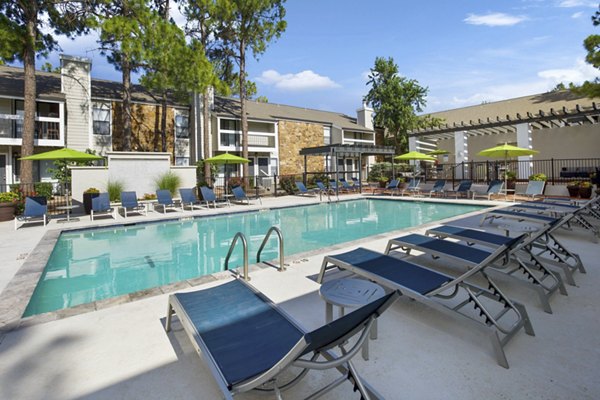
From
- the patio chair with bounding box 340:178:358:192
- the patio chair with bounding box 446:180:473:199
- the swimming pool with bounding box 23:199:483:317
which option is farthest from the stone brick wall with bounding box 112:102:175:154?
the patio chair with bounding box 446:180:473:199

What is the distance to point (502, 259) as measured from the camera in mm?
4551

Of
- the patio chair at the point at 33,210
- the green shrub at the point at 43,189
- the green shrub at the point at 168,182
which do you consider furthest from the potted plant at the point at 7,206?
the green shrub at the point at 168,182

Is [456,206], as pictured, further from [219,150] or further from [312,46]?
[219,150]

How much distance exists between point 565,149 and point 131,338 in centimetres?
2589

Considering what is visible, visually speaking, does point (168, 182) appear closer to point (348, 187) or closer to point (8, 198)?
point (8, 198)

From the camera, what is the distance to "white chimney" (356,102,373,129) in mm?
37094

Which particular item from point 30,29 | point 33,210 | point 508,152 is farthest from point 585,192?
point 30,29

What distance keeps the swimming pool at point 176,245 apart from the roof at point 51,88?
14.8 metres

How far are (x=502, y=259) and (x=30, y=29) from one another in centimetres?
1897

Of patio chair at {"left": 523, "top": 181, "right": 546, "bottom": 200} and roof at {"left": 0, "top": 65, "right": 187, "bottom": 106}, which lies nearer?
patio chair at {"left": 523, "top": 181, "right": 546, "bottom": 200}

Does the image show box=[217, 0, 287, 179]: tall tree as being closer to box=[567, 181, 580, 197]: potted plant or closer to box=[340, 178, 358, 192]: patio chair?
box=[340, 178, 358, 192]: patio chair

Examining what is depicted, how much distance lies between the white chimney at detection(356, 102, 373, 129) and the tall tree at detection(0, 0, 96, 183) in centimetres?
2744

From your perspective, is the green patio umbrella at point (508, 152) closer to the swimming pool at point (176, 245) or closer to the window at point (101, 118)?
the swimming pool at point (176, 245)

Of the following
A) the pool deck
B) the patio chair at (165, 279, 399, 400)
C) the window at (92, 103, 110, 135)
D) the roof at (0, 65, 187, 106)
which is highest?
the roof at (0, 65, 187, 106)
